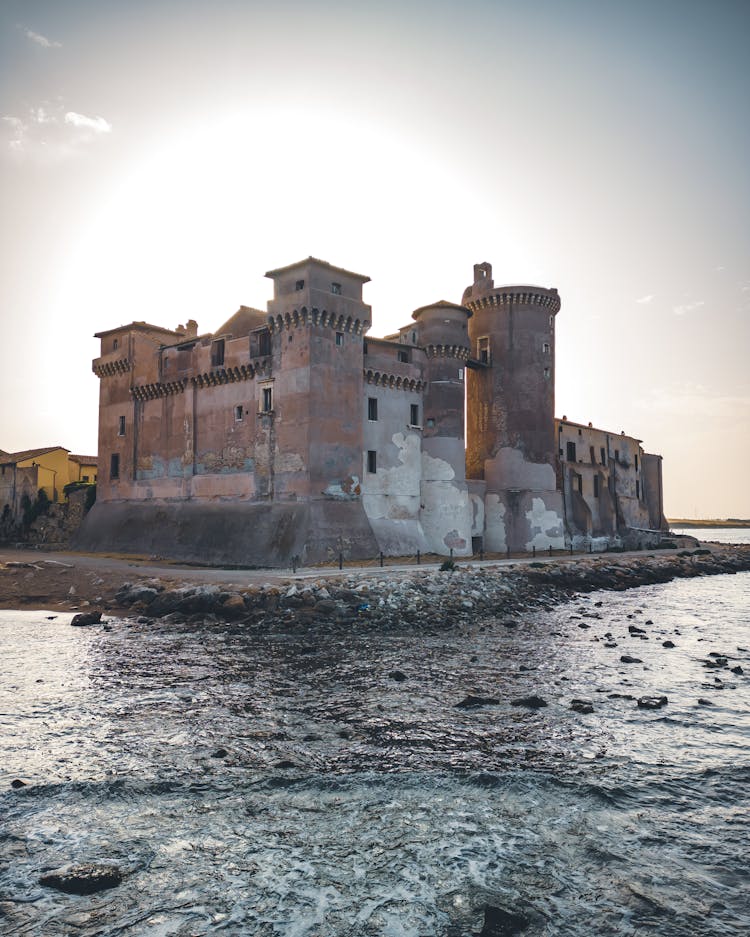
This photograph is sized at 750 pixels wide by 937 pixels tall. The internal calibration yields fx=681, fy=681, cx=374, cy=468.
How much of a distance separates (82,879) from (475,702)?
7062 millimetres

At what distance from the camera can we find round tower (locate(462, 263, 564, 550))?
39344 mm

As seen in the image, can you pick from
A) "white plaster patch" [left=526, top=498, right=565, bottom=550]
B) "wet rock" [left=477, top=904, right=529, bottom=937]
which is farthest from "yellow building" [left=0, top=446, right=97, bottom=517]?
"wet rock" [left=477, top=904, right=529, bottom=937]

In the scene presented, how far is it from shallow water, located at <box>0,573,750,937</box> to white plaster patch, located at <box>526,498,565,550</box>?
80.4 feet

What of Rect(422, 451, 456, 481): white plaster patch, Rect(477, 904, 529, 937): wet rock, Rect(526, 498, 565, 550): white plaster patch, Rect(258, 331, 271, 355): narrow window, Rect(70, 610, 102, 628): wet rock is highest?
Rect(258, 331, 271, 355): narrow window

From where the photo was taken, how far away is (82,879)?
6.14m

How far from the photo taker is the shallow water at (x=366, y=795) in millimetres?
5883

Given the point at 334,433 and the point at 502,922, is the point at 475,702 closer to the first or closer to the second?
the point at 502,922

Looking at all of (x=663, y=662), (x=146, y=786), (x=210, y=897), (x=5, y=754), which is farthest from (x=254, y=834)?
(x=663, y=662)

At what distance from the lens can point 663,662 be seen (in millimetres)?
15945

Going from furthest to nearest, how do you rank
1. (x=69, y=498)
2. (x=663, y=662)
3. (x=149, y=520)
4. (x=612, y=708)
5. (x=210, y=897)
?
(x=69, y=498)
(x=149, y=520)
(x=663, y=662)
(x=612, y=708)
(x=210, y=897)

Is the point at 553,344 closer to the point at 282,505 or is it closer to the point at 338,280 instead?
the point at 338,280

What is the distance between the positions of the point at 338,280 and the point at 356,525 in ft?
36.1

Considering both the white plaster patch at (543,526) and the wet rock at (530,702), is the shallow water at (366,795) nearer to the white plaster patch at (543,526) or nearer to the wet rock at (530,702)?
the wet rock at (530,702)

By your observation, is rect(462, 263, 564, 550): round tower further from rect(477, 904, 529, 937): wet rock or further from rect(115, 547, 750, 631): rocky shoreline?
rect(477, 904, 529, 937): wet rock
